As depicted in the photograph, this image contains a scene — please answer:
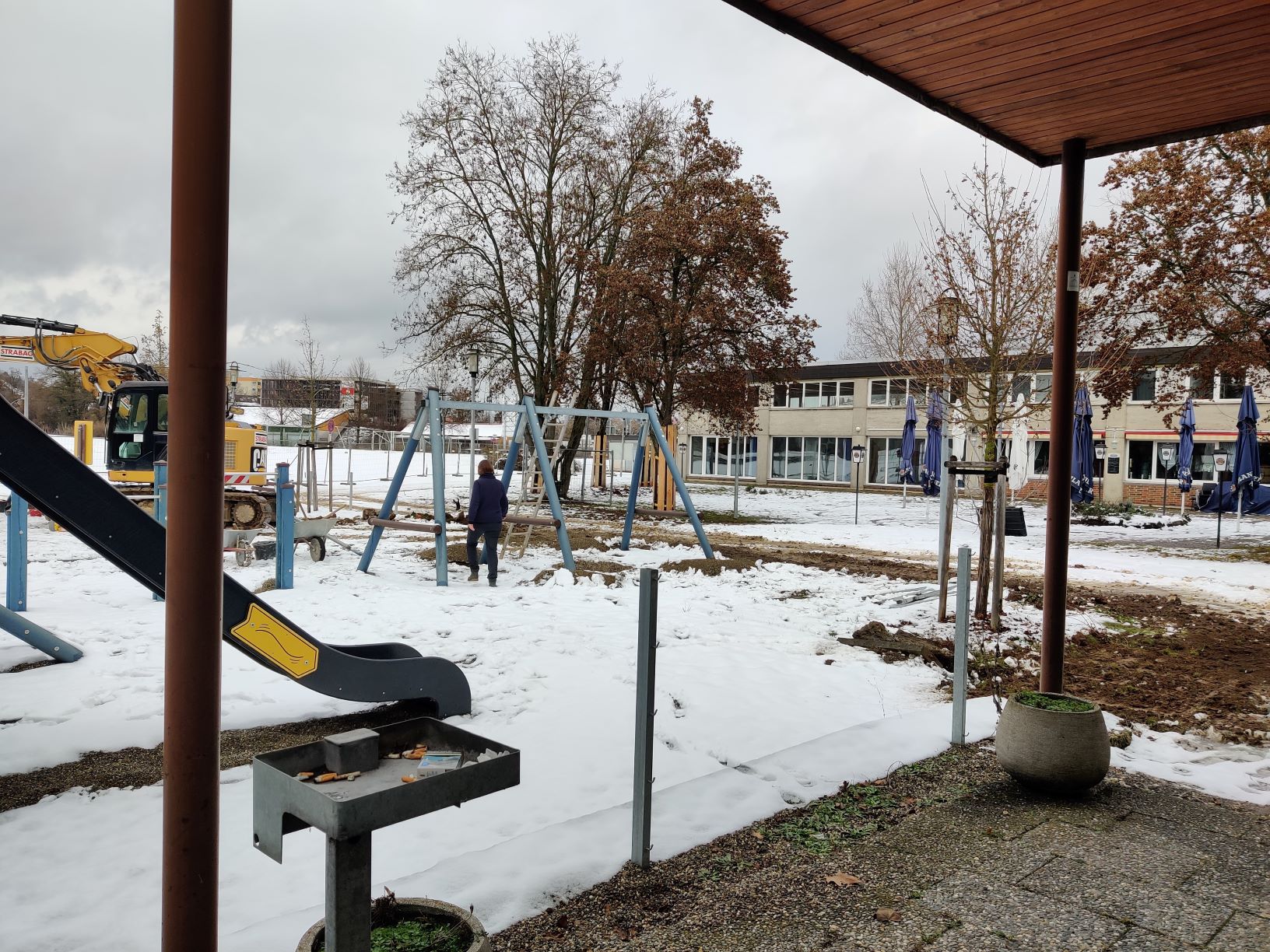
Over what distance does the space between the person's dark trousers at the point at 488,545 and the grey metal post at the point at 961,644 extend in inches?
262

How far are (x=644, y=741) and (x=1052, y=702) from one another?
2.24 meters

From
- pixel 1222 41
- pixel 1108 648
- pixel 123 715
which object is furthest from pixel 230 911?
pixel 1108 648

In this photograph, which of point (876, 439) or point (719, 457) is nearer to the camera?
point (876, 439)

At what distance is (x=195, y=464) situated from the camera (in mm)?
1933

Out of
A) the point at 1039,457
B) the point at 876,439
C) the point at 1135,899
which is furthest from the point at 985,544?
the point at 876,439

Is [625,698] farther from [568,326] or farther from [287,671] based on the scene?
[568,326]

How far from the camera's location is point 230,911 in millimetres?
3070

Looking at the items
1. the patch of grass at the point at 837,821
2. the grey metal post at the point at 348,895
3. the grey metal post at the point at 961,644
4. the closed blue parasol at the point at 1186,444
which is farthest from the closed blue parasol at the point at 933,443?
the grey metal post at the point at 348,895

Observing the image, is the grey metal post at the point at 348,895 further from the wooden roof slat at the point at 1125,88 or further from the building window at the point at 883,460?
the building window at the point at 883,460

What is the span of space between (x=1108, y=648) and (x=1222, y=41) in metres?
5.75

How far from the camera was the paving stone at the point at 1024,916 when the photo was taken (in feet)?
9.26

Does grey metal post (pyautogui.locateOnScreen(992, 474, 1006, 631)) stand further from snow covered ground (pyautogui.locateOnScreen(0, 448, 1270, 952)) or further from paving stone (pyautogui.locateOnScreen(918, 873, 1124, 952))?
paving stone (pyautogui.locateOnScreen(918, 873, 1124, 952))

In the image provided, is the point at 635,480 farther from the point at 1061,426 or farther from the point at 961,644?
the point at 1061,426

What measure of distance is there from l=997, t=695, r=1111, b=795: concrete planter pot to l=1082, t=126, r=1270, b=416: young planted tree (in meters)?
14.5
